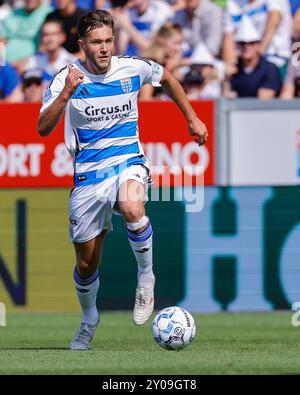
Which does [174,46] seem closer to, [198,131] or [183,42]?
[183,42]

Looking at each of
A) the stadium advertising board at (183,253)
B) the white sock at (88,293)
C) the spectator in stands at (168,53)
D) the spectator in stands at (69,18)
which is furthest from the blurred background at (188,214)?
the white sock at (88,293)

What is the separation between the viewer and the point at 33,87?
16328 millimetres

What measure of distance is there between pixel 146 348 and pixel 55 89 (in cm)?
242

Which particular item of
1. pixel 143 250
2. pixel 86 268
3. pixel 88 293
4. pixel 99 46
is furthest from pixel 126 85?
pixel 88 293

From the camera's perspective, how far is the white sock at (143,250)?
9.48 m

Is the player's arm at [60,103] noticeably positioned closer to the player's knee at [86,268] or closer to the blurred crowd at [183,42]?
the player's knee at [86,268]

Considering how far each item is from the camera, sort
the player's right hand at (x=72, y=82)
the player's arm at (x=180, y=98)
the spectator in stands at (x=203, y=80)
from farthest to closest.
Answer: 1. the spectator in stands at (x=203, y=80)
2. the player's arm at (x=180, y=98)
3. the player's right hand at (x=72, y=82)

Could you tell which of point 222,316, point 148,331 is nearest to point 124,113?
point 148,331

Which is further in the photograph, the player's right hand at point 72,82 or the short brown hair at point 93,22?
the short brown hair at point 93,22

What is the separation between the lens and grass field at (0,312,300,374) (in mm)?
8094

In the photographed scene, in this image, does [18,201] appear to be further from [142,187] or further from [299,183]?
[142,187]

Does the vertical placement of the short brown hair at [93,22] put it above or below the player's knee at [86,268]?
above

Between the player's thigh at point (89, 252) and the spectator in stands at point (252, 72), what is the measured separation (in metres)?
6.54

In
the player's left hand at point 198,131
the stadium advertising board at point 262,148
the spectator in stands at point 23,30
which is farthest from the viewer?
the spectator in stands at point 23,30
